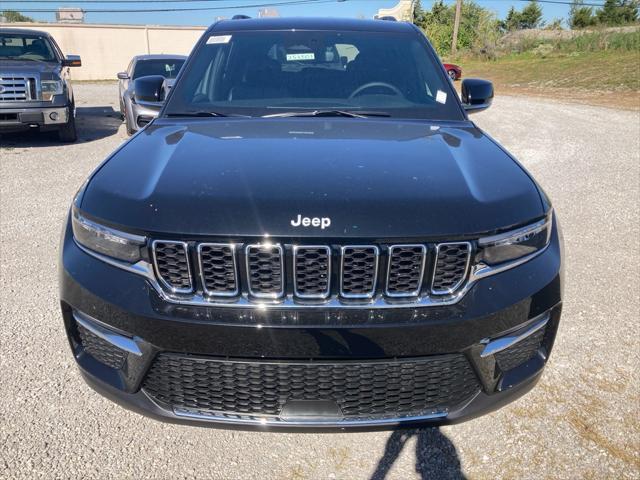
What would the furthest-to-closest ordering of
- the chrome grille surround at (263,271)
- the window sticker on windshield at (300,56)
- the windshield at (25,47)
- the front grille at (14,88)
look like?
the windshield at (25,47) → the front grille at (14,88) → the window sticker on windshield at (300,56) → the chrome grille surround at (263,271)

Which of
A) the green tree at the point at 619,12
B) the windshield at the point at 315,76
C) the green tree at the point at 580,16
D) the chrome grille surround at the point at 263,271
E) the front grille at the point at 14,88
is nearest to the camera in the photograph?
the chrome grille surround at the point at 263,271

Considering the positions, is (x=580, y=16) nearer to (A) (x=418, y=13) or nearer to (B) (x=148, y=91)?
(A) (x=418, y=13)

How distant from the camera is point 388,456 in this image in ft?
7.93

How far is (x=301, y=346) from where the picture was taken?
1.93m

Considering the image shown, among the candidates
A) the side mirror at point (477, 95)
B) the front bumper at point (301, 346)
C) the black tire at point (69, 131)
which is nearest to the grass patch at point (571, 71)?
the black tire at point (69, 131)

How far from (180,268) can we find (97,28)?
122 feet

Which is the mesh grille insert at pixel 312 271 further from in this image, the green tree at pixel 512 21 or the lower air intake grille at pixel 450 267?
the green tree at pixel 512 21

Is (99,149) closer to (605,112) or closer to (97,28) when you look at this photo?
(605,112)

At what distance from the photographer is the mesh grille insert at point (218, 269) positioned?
1.92 metres

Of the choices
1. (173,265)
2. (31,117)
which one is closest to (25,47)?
(31,117)

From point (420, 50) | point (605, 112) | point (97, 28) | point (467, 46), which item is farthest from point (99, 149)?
point (467, 46)

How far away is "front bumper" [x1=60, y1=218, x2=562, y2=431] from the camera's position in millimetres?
1930

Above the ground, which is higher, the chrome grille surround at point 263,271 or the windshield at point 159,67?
the chrome grille surround at point 263,271

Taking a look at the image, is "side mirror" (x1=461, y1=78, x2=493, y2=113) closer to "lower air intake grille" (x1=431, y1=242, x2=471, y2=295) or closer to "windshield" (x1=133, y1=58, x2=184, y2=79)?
"lower air intake grille" (x1=431, y1=242, x2=471, y2=295)
